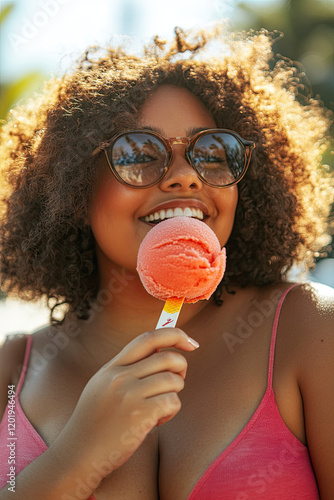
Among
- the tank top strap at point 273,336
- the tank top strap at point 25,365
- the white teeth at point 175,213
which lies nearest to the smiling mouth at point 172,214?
the white teeth at point 175,213

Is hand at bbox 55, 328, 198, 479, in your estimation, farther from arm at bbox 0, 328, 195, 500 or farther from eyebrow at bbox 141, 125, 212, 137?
eyebrow at bbox 141, 125, 212, 137

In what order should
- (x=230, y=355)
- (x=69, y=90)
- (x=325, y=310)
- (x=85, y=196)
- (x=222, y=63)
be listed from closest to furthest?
(x=325, y=310)
(x=230, y=355)
(x=85, y=196)
(x=69, y=90)
(x=222, y=63)

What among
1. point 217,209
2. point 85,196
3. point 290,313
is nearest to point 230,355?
point 290,313

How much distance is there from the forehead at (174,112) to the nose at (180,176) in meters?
0.12

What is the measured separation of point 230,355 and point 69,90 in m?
1.50

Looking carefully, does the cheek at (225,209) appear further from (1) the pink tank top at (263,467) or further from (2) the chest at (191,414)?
(1) the pink tank top at (263,467)

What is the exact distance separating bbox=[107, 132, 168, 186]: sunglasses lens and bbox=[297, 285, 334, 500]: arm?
85 cm

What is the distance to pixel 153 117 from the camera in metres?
2.34

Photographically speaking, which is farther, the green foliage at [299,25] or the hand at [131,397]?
the green foliage at [299,25]

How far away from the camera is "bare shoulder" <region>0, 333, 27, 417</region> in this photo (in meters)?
2.44

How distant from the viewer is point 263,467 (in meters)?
1.85

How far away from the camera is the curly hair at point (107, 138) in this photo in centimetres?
244

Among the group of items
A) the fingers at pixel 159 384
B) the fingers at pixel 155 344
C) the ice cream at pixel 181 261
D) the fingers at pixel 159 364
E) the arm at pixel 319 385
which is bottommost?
the arm at pixel 319 385

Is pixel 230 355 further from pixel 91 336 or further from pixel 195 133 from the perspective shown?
pixel 195 133
